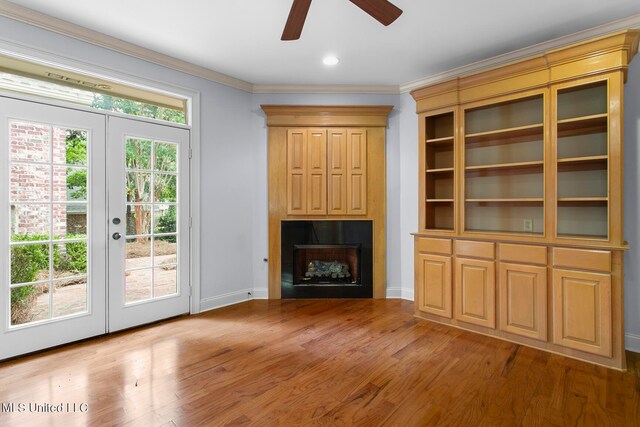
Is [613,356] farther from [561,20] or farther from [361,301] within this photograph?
[561,20]

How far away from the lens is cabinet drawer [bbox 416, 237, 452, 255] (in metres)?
3.25

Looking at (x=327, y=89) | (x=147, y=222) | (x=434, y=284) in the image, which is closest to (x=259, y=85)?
(x=327, y=89)

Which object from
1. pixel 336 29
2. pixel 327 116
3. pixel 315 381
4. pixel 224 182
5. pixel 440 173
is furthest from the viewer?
pixel 327 116

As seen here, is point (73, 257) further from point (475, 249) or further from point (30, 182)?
point (475, 249)

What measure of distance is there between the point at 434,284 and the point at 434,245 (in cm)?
40

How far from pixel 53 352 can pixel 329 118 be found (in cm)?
359

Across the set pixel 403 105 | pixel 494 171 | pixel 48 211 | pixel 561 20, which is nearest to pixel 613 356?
pixel 494 171

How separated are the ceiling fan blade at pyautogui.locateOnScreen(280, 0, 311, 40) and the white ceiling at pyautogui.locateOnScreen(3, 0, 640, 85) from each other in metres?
0.48

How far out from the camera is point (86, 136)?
2889 mm

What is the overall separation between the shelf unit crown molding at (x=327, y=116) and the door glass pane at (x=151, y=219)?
1.30 metres

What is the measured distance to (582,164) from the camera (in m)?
2.81

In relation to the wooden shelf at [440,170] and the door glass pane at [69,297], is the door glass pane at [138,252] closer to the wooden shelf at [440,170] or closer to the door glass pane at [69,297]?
the door glass pane at [69,297]

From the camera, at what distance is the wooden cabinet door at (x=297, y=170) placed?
13.5ft

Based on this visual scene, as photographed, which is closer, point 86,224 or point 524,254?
point 524,254
